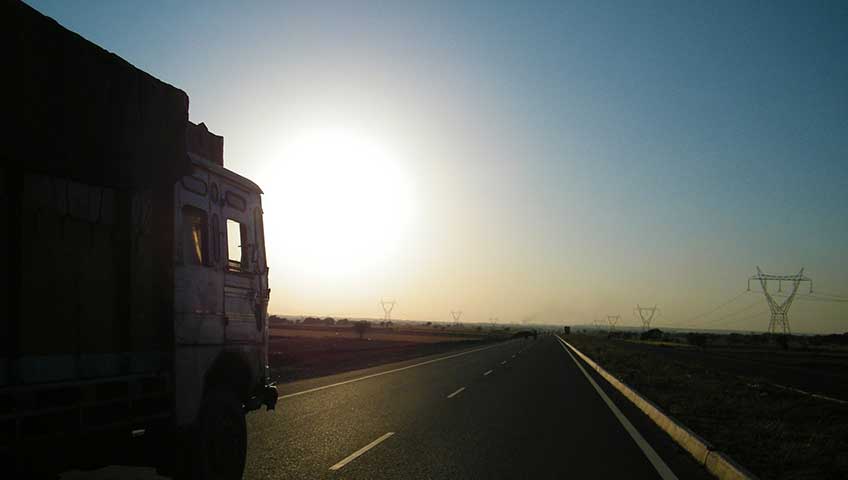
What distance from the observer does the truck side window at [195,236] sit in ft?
20.2

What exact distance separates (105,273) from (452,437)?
6.67m

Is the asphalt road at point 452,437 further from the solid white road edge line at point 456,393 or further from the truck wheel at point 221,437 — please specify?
the truck wheel at point 221,437

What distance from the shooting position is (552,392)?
1788 cm

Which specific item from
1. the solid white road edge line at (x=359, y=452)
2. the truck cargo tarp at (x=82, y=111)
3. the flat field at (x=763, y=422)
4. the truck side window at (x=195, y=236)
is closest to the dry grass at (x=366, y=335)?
the flat field at (x=763, y=422)

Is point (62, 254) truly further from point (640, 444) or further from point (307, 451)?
point (640, 444)

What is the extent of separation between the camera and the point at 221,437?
20.7ft

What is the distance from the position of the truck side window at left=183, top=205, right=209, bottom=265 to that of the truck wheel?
1.33m

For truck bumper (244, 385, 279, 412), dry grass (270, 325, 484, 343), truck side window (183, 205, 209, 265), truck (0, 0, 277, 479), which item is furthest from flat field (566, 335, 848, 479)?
dry grass (270, 325, 484, 343)

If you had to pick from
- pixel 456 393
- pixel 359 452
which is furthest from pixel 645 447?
pixel 456 393

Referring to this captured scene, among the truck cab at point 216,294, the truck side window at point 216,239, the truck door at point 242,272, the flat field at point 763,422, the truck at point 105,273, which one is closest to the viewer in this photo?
the truck at point 105,273

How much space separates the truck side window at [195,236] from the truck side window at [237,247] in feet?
1.68

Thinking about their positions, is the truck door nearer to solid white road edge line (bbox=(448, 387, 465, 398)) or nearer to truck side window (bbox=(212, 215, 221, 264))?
truck side window (bbox=(212, 215, 221, 264))

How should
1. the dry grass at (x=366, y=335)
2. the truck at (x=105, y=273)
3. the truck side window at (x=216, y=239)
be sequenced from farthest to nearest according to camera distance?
the dry grass at (x=366, y=335) < the truck side window at (x=216, y=239) < the truck at (x=105, y=273)

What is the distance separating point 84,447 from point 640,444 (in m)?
8.01
